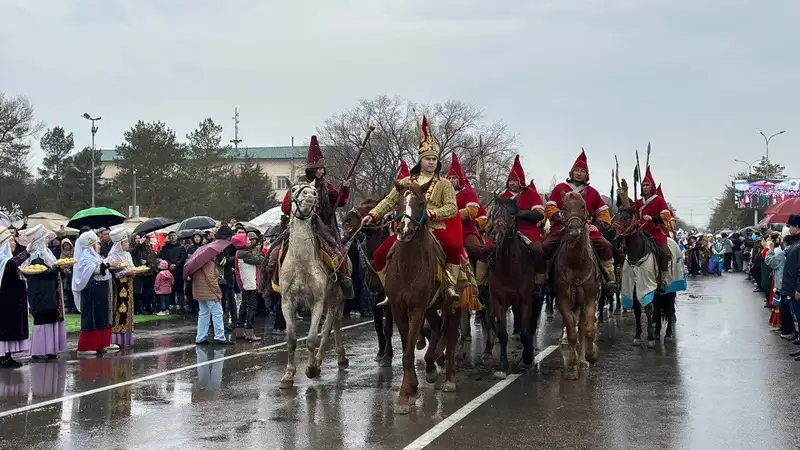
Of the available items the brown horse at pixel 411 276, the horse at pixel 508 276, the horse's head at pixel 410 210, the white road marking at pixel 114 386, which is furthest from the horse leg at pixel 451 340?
the white road marking at pixel 114 386

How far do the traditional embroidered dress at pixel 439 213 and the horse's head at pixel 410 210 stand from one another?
0.45 m

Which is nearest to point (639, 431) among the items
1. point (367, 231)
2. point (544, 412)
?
point (544, 412)

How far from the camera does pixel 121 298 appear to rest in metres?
15.7

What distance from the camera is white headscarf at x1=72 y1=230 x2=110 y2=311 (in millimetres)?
14680

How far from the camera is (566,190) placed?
1298 cm

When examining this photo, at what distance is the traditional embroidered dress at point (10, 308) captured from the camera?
521 inches

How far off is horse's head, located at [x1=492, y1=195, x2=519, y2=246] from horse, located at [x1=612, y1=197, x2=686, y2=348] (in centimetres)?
416

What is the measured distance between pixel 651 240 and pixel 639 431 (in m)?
7.53

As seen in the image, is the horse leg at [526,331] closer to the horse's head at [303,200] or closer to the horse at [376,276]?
the horse at [376,276]

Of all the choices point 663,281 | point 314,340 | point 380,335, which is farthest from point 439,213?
point 663,281

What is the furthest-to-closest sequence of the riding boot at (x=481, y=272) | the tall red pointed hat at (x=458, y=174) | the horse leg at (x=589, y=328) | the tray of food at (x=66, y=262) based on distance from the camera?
the tray of food at (x=66, y=262) < the tall red pointed hat at (x=458, y=174) < the riding boot at (x=481, y=272) < the horse leg at (x=589, y=328)

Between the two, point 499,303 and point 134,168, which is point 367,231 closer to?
point 499,303

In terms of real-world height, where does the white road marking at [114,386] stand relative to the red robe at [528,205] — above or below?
below

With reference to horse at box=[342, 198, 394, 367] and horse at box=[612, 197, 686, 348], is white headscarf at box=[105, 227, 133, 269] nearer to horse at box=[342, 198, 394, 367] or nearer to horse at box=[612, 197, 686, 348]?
horse at box=[342, 198, 394, 367]
